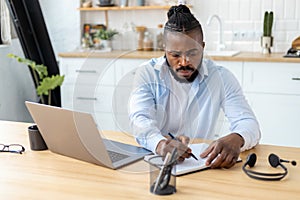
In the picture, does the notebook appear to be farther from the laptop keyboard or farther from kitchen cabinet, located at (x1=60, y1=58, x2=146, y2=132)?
kitchen cabinet, located at (x1=60, y1=58, x2=146, y2=132)

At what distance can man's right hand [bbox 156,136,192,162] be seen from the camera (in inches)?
57.3

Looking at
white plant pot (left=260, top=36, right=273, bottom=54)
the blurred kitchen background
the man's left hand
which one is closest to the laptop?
the man's left hand

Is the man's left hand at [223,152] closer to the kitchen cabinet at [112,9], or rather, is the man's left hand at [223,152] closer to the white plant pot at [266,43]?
the white plant pot at [266,43]

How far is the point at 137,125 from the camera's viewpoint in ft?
5.35

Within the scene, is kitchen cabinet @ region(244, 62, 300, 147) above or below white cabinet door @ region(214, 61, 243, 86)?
below

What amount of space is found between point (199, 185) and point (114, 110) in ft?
1.35

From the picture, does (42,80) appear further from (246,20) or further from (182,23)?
(182,23)

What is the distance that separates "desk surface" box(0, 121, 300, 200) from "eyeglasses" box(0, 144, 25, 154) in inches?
2.5

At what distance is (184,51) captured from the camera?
56.6 inches

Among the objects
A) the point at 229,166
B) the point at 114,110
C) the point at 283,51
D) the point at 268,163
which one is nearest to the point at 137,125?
the point at 114,110

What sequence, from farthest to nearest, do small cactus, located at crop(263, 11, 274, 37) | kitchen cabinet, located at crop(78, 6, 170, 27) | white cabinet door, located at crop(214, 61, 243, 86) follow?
kitchen cabinet, located at crop(78, 6, 170, 27) < small cactus, located at crop(263, 11, 274, 37) < white cabinet door, located at crop(214, 61, 243, 86)

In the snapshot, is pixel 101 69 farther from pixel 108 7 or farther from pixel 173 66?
pixel 108 7

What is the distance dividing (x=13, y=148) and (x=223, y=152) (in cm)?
80

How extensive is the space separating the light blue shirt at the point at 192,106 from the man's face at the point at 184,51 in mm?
62
